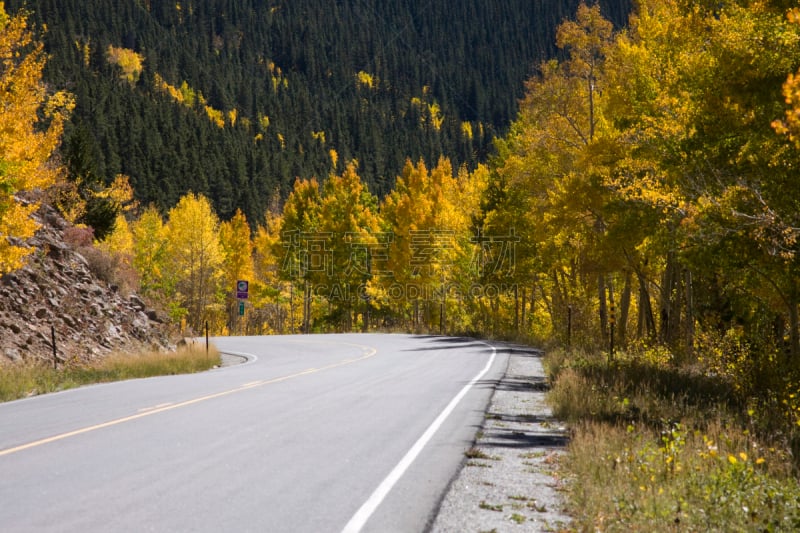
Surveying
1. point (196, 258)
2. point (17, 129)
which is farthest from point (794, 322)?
point (196, 258)

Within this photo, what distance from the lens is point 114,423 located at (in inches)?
369

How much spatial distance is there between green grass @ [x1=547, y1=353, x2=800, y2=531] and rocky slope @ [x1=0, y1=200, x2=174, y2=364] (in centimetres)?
1411

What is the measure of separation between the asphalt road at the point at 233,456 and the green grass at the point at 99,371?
792mm

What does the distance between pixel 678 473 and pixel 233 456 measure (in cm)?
447

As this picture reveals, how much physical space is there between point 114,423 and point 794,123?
346 inches

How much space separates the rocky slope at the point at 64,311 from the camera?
715 inches

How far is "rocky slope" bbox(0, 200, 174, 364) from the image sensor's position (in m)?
18.2

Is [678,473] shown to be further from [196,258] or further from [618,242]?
[196,258]

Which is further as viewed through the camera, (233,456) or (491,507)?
(233,456)

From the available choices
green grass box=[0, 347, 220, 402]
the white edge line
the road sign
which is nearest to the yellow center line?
green grass box=[0, 347, 220, 402]

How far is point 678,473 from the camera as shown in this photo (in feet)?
20.9

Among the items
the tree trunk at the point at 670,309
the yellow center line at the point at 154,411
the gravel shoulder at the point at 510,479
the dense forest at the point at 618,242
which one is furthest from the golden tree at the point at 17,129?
the tree trunk at the point at 670,309

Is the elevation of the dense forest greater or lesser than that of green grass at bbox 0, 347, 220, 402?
greater

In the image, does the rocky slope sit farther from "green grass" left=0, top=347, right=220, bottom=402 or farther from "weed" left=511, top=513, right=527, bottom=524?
"weed" left=511, top=513, right=527, bottom=524
